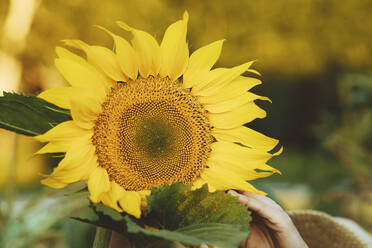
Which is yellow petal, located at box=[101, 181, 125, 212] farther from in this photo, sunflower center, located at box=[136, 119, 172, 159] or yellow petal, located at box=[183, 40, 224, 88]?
yellow petal, located at box=[183, 40, 224, 88]

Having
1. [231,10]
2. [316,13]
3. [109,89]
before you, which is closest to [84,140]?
[109,89]

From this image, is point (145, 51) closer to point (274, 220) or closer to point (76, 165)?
point (76, 165)

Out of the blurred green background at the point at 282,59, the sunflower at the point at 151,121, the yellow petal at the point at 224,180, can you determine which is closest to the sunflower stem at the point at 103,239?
the sunflower at the point at 151,121

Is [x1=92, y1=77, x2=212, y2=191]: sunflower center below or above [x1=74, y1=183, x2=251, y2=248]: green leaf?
above

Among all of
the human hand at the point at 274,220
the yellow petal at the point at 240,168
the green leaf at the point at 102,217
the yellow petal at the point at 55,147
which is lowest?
the human hand at the point at 274,220

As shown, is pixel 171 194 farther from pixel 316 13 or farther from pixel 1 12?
pixel 316 13

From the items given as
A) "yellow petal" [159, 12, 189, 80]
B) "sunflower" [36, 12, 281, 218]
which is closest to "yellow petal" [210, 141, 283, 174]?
"sunflower" [36, 12, 281, 218]

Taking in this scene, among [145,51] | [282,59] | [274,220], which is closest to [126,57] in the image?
[145,51]

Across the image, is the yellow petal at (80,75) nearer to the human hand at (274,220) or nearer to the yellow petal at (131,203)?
the yellow petal at (131,203)
